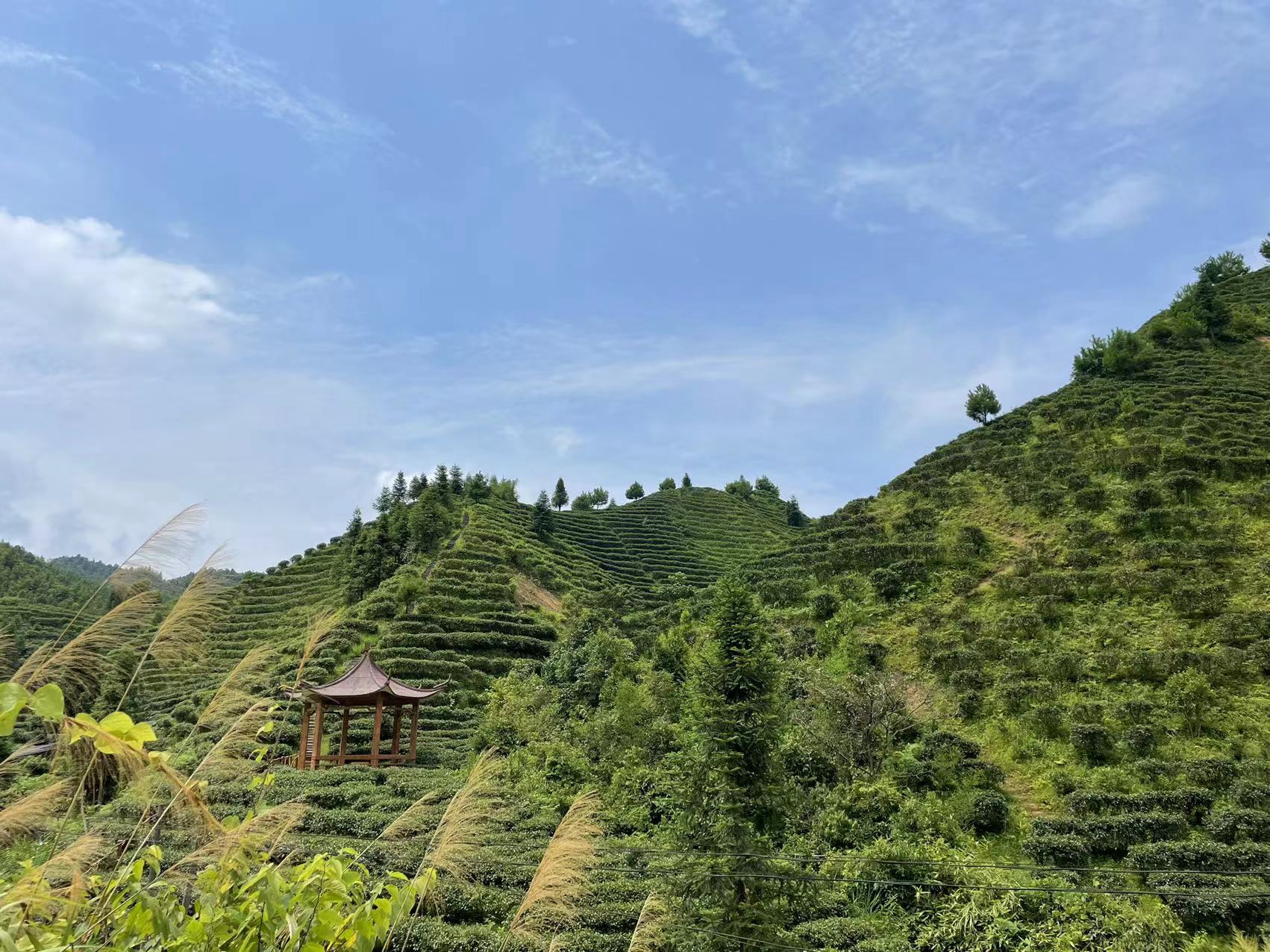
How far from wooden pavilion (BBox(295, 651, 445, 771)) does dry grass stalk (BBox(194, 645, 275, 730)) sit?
52.2 feet

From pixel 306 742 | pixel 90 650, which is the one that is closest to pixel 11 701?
pixel 90 650

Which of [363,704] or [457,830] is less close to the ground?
[457,830]

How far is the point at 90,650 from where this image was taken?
2.65 meters

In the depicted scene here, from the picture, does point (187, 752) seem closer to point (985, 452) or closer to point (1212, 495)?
point (1212, 495)

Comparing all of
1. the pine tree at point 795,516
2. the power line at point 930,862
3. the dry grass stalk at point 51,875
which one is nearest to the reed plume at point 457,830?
the dry grass stalk at point 51,875

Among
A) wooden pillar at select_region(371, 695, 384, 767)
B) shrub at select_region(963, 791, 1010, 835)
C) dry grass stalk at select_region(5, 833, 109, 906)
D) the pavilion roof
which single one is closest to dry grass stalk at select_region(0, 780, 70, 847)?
dry grass stalk at select_region(5, 833, 109, 906)

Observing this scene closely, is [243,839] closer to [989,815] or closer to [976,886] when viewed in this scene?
[976,886]

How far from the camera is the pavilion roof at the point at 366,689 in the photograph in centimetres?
1862

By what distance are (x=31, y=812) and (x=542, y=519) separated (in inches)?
1900

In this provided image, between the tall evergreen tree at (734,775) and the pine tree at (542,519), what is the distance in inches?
1554

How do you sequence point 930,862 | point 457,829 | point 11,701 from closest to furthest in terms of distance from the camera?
point 11,701 < point 457,829 < point 930,862

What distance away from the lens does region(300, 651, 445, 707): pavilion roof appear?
61.1ft

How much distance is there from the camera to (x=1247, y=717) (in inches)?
545

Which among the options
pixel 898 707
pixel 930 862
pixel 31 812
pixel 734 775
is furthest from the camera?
pixel 898 707
